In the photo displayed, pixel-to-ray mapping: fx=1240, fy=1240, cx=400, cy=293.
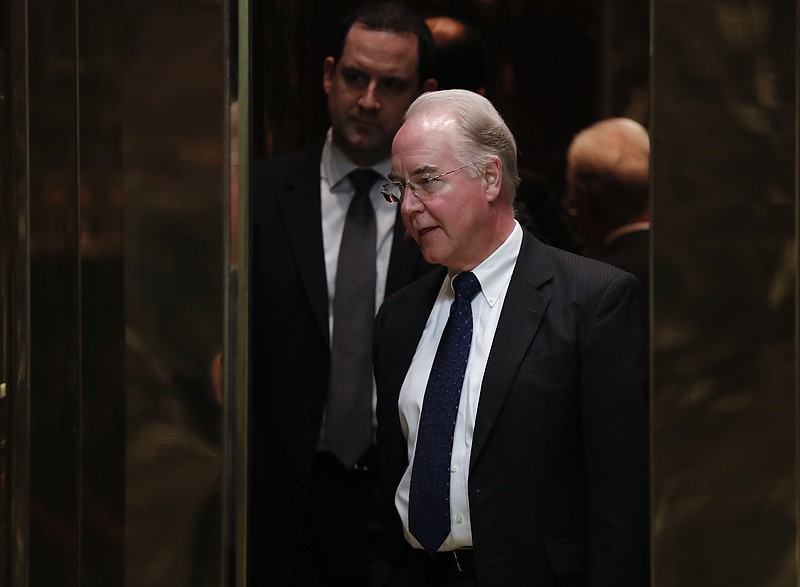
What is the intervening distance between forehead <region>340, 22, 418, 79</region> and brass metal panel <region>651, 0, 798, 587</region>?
2.45ft

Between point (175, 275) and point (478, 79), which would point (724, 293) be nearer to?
point (175, 275)

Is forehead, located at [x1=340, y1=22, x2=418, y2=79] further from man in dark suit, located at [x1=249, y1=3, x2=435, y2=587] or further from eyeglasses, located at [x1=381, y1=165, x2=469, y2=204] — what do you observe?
eyeglasses, located at [x1=381, y1=165, x2=469, y2=204]

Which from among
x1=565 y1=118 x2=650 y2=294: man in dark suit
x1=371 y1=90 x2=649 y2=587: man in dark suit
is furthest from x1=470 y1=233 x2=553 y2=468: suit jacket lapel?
x1=565 y1=118 x2=650 y2=294: man in dark suit

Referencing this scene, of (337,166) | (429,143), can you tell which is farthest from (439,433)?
(337,166)

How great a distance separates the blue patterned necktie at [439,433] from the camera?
2168 mm

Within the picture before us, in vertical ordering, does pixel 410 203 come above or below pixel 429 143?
below

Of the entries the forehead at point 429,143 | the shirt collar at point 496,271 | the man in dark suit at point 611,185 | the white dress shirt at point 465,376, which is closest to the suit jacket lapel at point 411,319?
the white dress shirt at point 465,376

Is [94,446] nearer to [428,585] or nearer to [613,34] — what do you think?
[428,585]

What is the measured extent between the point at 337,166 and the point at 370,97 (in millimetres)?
193

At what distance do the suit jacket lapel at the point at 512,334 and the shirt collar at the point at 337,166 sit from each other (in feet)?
2.19

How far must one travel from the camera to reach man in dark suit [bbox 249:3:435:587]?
272 cm

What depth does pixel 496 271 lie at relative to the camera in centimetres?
225

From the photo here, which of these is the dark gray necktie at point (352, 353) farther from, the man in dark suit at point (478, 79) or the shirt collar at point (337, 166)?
the man in dark suit at point (478, 79)

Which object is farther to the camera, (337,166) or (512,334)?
(337,166)
